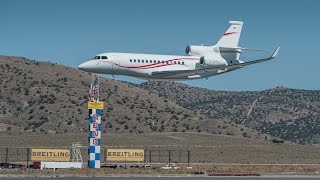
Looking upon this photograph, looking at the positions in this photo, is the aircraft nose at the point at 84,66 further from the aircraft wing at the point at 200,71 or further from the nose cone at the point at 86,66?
the aircraft wing at the point at 200,71

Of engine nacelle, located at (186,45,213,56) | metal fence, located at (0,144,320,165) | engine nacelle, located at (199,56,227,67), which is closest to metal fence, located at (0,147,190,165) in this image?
metal fence, located at (0,144,320,165)

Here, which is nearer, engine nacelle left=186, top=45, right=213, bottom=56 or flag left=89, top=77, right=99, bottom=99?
flag left=89, top=77, right=99, bottom=99

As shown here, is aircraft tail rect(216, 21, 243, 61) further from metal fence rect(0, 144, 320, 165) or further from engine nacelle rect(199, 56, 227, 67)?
metal fence rect(0, 144, 320, 165)

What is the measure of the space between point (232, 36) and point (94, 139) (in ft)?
70.5

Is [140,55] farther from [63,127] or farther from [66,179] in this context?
[63,127]

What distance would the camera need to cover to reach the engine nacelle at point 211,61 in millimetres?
72500

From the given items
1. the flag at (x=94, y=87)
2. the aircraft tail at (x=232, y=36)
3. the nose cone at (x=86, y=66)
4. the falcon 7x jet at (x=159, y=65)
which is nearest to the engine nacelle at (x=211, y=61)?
the falcon 7x jet at (x=159, y=65)

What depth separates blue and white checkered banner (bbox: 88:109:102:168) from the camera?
68688 millimetres

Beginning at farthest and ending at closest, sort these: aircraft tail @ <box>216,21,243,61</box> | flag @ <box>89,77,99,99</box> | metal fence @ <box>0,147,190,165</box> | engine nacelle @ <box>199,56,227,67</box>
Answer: metal fence @ <box>0,147,190,165</box> → aircraft tail @ <box>216,21,243,61</box> → engine nacelle @ <box>199,56,227,67</box> → flag @ <box>89,77,99,99</box>

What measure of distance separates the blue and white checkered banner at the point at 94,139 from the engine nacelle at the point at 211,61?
11802 millimetres

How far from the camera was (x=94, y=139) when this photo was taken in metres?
70.0

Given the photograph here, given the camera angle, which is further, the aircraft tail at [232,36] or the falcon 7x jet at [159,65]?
the aircraft tail at [232,36]

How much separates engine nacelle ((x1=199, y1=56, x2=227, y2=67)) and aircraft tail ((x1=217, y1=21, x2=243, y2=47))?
15.1ft

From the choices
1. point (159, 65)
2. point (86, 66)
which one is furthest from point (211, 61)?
point (86, 66)
